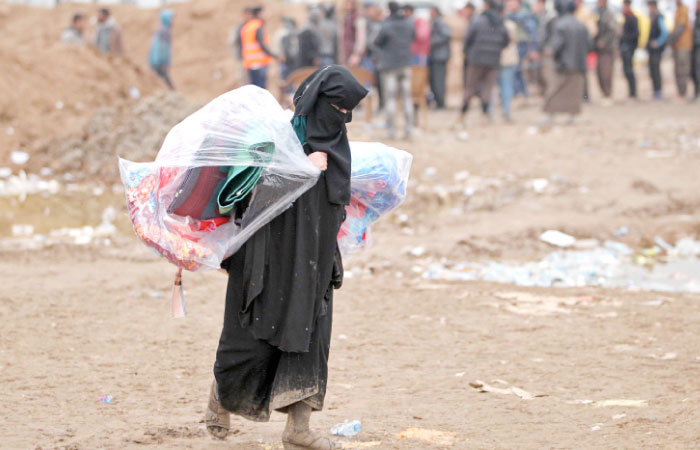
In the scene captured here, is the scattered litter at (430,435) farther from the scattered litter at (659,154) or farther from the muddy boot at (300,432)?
the scattered litter at (659,154)

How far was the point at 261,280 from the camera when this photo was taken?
150 inches

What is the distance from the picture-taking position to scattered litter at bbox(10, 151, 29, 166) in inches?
468

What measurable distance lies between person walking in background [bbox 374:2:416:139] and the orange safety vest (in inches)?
91.2

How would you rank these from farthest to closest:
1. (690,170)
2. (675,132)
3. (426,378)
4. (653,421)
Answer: (675,132), (690,170), (426,378), (653,421)

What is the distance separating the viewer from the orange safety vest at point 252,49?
14352mm

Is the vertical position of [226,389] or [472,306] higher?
[226,389]

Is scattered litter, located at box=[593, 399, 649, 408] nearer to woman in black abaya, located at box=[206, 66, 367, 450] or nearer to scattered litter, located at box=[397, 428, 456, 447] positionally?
scattered litter, located at box=[397, 428, 456, 447]

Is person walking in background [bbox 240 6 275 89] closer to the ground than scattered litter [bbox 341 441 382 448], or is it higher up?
higher up

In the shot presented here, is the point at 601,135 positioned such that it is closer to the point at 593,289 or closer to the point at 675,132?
the point at 675,132

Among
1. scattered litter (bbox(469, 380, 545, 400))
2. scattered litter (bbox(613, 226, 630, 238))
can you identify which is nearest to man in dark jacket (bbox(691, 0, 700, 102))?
scattered litter (bbox(613, 226, 630, 238))

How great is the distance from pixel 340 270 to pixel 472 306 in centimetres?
302

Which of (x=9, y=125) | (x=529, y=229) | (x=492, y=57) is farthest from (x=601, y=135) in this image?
(x=9, y=125)

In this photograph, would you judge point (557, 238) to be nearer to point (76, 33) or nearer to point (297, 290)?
point (297, 290)

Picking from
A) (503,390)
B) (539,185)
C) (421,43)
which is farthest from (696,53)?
(503,390)
